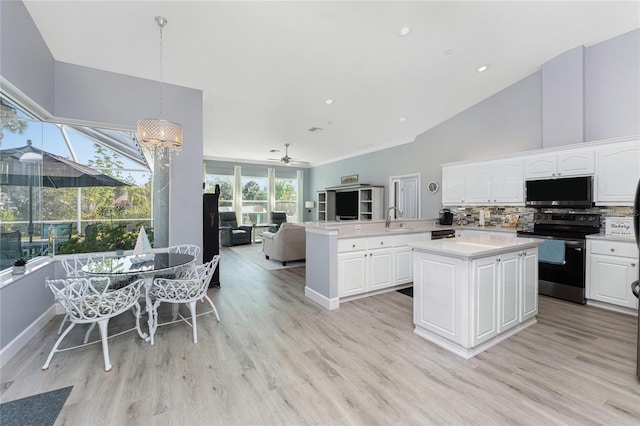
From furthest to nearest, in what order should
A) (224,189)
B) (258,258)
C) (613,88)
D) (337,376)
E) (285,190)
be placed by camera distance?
(285,190) < (224,189) < (258,258) < (613,88) < (337,376)

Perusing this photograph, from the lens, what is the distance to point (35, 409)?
181 centimetres

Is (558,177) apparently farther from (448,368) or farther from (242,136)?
(242,136)

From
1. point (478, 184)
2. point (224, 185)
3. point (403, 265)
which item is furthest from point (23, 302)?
point (224, 185)

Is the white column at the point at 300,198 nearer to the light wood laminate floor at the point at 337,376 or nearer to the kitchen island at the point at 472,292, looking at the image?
the light wood laminate floor at the point at 337,376

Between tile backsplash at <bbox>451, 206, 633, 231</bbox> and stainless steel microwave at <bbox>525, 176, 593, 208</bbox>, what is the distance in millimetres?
250

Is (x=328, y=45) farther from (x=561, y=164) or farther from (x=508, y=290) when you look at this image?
(x=561, y=164)

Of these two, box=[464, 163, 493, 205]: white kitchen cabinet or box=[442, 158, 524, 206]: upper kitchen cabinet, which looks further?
box=[464, 163, 493, 205]: white kitchen cabinet

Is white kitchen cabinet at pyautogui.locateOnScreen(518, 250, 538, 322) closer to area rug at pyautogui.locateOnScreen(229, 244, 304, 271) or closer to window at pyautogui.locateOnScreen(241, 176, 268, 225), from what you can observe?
area rug at pyautogui.locateOnScreen(229, 244, 304, 271)

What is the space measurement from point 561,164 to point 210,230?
5.35 metres

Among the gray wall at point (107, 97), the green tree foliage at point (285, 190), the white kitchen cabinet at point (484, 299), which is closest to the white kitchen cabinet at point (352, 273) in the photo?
the white kitchen cabinet at point (484, 299)

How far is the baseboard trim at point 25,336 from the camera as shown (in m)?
2.37

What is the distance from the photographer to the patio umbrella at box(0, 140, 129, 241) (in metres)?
2.69

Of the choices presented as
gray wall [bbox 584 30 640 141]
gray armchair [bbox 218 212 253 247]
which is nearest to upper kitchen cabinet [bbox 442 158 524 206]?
gray wall [bbox 584 30 640 141]

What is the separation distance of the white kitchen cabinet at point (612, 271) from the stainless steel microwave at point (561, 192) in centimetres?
60
